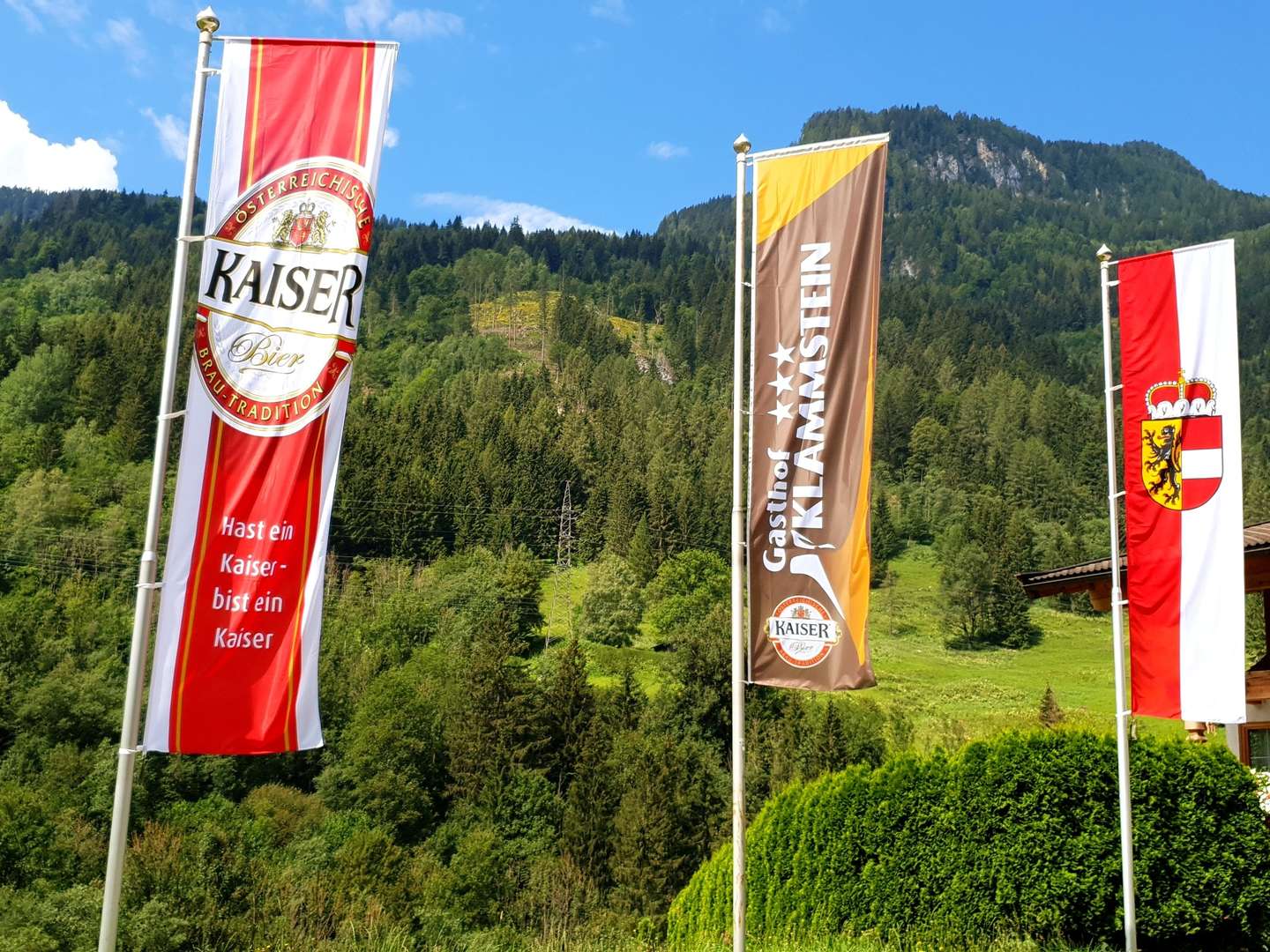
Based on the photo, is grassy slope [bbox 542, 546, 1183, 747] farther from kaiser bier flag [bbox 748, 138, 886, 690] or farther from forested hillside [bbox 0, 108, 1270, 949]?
kaiser bier flag [bbox 748, 138, 886, 690]

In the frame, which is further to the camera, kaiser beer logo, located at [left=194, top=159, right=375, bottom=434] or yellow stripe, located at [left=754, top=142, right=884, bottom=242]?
yellow stripe, located at [left=754, top=142, right=884, bottom=242]

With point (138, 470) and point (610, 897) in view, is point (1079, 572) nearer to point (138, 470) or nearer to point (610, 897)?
point (610, 897)

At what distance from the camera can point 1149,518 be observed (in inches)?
444

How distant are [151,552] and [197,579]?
0.35 metres

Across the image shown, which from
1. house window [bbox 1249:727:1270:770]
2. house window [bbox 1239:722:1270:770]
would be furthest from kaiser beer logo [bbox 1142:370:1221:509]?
house window [bbox 1249:727:1270:770]

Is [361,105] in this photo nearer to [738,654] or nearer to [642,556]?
[738,654]

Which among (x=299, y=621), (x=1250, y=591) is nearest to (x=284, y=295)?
(x=299, y=621)

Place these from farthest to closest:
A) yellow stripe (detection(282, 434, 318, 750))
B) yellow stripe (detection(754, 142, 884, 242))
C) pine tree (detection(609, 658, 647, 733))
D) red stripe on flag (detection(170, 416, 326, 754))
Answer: pine tree (detection(609, 658, 647, 733)) < yellow stripe (detection(754, 142, 884, 242)) < yellow stripe (detection(282, 434, 318, 750)) < red stripe on flag (detection(170, 416, 326, 754))

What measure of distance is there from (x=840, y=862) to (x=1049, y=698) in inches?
2117

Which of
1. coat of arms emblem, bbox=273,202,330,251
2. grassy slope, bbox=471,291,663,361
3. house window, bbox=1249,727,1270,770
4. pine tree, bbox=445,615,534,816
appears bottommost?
pine tree, bbox=445,615,534,816

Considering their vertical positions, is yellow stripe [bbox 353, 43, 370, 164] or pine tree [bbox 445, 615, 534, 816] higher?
yellow stripe [bbox 353, 43, 370, 164]

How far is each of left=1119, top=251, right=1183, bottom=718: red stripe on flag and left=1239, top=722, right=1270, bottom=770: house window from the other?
4.64m

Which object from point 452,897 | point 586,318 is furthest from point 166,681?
point 586,318

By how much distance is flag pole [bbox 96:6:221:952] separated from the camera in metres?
6.93
